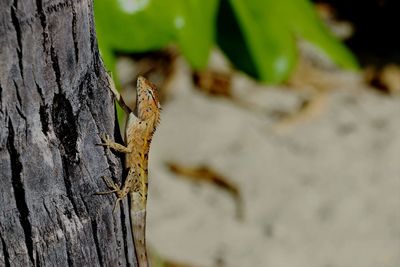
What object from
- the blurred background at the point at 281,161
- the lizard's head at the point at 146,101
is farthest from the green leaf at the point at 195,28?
the blurred background at the point at 281,161

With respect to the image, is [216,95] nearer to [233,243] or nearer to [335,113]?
[335,113]

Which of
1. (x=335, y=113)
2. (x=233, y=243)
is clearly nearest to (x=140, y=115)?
(x=233, y=243)

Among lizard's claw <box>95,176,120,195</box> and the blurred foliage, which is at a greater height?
the blurred foliage

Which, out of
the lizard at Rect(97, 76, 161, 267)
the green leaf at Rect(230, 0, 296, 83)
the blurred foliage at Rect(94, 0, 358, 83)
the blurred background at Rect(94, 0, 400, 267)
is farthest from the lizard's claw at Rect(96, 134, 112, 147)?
the blurred background at Rect(94, 0, 400, 267)

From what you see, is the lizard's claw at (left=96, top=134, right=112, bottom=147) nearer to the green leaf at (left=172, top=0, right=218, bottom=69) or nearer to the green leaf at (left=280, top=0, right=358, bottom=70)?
the green leaf at (left=172, top=0, right=218, bottom=69)

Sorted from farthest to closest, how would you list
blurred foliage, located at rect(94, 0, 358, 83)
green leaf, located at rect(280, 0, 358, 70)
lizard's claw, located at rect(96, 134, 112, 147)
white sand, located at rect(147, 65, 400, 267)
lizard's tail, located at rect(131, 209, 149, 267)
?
white sand, located at rect(147, 65, 400, 267) < green leaf, located at rect(280, 0, 358, 70) < blurred foliage, located at rect(94, 0, 358, 83) < lizard's tail, located at rect(131, 209, 149, 267) < lizard's claw, located at rect(96, 134, 112, 147)

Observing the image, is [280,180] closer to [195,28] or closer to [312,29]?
[312,29]

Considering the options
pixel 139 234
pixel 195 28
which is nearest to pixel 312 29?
pixel 195 28
